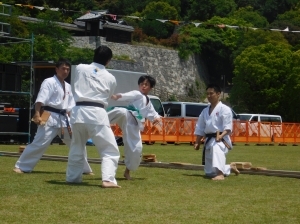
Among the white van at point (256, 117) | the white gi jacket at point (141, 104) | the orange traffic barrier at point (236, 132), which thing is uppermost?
the white gi jacket at point (141, 104)

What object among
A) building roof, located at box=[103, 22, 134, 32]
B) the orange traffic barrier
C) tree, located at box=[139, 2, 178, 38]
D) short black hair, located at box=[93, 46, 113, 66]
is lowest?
the orange traffic barrier

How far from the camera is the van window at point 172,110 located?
33.6 m

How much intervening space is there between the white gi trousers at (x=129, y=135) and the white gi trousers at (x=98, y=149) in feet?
3.25

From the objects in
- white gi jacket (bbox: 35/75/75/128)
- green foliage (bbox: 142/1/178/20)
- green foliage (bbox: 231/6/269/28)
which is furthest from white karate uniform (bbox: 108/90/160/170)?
green foliage (bbox: 231/6/269/28)

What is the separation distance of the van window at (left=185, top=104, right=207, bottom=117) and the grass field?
22.0 metres

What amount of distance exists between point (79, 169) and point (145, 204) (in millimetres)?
2323

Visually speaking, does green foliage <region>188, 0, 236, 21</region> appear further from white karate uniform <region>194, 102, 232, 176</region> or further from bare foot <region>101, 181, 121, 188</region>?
bare foot <region>101, 181, 121, 188</region>

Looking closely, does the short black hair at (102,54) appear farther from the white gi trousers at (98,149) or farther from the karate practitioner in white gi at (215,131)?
the karate practitioner in white gi at (215,131)

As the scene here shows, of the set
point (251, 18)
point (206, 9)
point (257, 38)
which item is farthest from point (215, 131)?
point (251, 18)

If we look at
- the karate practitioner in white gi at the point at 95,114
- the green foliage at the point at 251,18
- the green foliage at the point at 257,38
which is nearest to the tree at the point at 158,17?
the green foliage at the point at 251,18

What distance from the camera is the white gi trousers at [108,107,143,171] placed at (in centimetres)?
1063

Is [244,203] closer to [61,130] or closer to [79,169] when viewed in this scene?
[79,169]

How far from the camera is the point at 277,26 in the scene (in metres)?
85.1

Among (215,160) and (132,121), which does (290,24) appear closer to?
(215,160)
